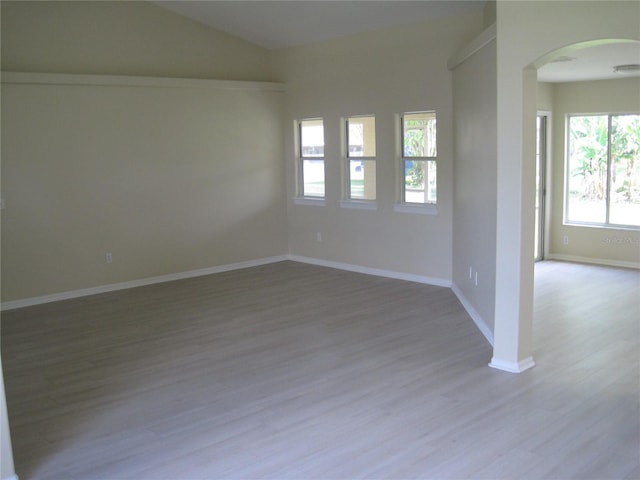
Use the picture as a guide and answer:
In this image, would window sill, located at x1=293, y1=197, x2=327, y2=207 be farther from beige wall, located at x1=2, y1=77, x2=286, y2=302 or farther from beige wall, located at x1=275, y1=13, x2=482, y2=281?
beige wall, located at x1=2, y1=77, x2=286, y2=302

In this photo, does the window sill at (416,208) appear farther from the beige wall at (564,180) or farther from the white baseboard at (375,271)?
the beige wall at (564,180)

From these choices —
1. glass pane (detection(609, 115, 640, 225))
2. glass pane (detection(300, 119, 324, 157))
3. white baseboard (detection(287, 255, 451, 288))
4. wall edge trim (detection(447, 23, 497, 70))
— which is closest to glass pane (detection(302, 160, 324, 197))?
glass pane (detection(300, 119, 324, 157))

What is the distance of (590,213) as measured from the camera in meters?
8.68

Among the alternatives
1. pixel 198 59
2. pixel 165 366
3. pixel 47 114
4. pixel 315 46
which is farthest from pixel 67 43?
pixel 165 366

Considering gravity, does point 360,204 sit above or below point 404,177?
below

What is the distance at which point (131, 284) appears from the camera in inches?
296

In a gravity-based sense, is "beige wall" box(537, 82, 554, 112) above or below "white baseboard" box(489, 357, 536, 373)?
above

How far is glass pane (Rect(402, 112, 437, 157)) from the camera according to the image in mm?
7098

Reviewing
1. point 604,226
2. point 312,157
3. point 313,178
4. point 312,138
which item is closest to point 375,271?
point 313,178

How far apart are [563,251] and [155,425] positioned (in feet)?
22.7

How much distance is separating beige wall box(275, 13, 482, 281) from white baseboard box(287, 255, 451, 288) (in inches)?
2.2

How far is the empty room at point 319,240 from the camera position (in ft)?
11.8

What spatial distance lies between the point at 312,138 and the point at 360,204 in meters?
1.31

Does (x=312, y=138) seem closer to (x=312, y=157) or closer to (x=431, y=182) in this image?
(x=312, y=157)
